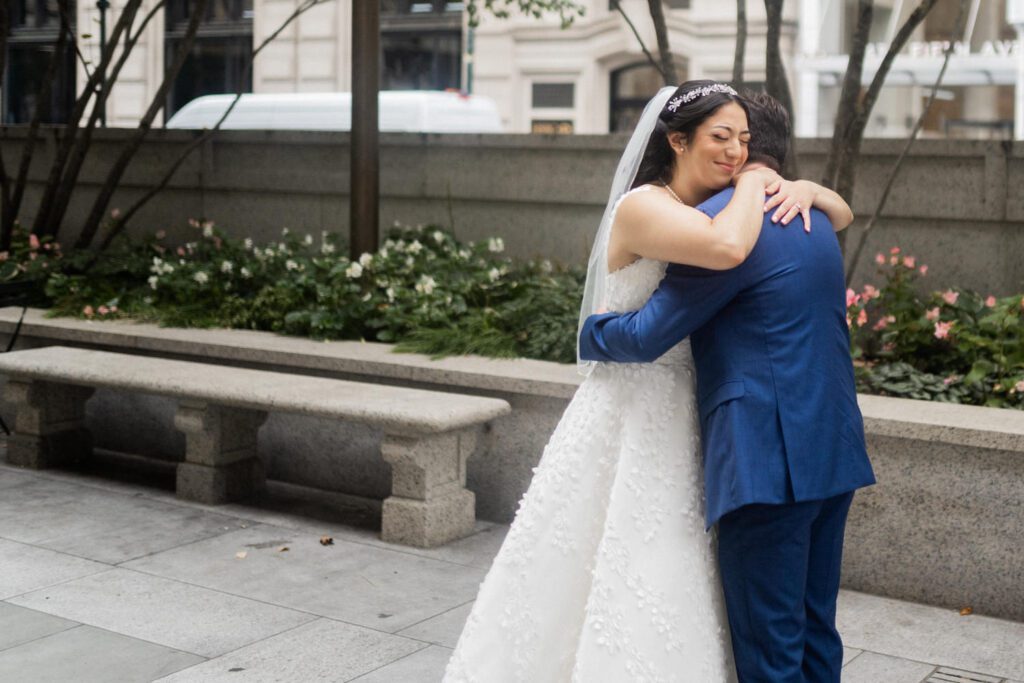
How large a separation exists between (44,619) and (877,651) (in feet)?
10.7

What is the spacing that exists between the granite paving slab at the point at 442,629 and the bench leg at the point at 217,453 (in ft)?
6.94

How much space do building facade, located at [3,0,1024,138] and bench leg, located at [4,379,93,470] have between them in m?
17.4

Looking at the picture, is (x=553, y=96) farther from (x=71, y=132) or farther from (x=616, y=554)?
(x=616, y=554)

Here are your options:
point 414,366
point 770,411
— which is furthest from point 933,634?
point 414,366

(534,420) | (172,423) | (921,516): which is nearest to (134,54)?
(172,423)

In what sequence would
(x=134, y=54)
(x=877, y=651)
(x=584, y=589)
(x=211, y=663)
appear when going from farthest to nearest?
(x=134, y=54) → (x=877, y=651) → (x=211, y=663) → (x=584, y=589)

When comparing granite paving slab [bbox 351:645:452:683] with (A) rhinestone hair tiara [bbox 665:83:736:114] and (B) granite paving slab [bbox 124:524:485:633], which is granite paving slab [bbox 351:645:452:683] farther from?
(A) rhinestone hair tiara [bbox 665:83:736:114]

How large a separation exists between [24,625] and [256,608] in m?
0.89

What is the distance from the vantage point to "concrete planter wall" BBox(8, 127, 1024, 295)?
25.0ft

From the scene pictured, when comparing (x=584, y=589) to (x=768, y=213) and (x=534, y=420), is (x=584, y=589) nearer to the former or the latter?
(x=768, y=213)

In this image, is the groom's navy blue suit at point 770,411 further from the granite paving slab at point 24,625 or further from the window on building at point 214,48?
the window on building at point 214,48

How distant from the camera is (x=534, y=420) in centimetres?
670

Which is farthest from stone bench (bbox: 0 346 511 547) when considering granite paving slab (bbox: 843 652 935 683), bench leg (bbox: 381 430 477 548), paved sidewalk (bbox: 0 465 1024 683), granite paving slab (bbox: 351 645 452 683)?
granite paving slab (bbox: 843 652 935 683)

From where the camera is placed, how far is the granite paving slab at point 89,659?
4613 mm
